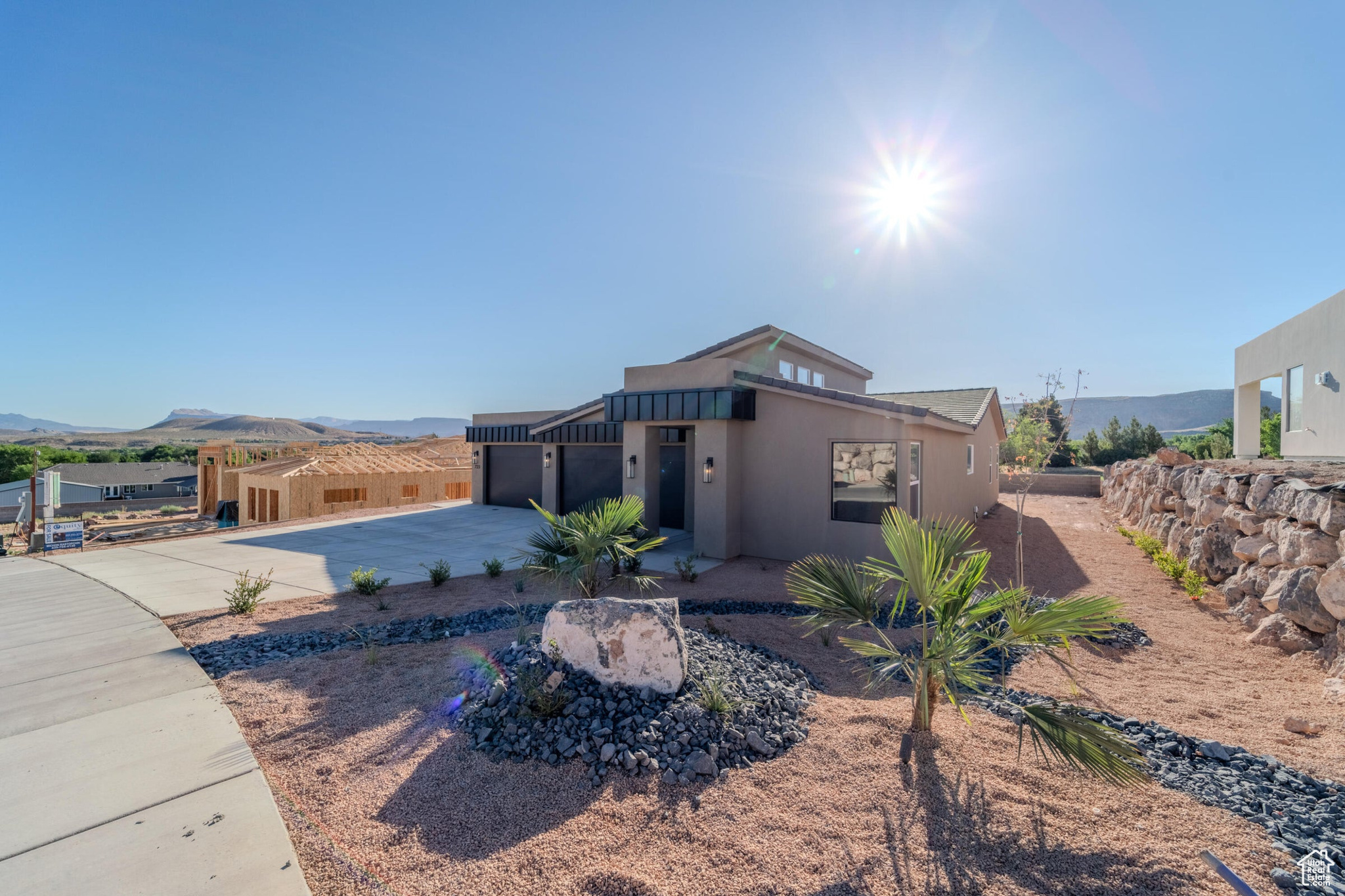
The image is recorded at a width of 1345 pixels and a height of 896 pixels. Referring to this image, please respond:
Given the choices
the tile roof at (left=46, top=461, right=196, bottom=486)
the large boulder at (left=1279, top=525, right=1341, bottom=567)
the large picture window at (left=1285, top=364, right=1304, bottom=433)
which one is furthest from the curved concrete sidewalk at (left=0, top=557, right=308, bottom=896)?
the tile roof at (left=46, top=461, right=196, bottom=486)

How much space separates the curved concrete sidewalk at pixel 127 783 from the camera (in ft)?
8.68

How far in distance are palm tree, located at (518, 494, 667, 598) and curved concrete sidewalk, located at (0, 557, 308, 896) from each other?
3.18m

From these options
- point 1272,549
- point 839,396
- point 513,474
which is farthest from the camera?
point 513,474

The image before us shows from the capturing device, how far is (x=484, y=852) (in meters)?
2.87

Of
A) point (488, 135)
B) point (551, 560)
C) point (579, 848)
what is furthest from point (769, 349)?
point (579, 848)

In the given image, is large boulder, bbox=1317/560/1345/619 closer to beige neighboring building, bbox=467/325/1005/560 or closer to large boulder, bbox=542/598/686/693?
beige neighboring building, bbox=467/325/1005/560

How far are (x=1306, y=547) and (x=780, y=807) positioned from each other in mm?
6929

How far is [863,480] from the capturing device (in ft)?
33.4

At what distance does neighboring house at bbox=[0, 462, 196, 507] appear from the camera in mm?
47031

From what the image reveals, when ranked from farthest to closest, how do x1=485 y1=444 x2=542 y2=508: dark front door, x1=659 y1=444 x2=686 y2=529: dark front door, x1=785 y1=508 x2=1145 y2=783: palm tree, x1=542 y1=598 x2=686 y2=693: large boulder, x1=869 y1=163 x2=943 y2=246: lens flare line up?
x1=485 y1=444 x2=542 y2=508: dark front door < x1=659 y1=444 x2=686 y2=529: dark front door < x1=869 y1=163 x2=943 y2=246: lens flare < x1=542 y1=598 x2=686 y2=693: large boulder < x1=785 y1=508 x2=1145 y2=783: palm tree

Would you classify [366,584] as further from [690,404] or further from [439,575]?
[690,404]

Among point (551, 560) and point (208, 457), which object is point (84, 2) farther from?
point (208, 457)

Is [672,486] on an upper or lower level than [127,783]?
upper

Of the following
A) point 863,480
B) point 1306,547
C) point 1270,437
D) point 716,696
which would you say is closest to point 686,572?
point 863,480
